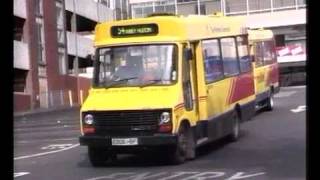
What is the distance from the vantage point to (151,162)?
1502cm

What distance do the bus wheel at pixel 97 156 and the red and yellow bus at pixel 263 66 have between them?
36.6 feet

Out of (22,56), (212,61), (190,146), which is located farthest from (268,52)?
(22,56)

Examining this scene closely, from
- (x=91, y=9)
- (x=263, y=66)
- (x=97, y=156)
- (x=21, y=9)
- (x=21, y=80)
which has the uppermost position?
(x=91, y=9)

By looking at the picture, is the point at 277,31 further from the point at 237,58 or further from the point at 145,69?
the point at 145,69

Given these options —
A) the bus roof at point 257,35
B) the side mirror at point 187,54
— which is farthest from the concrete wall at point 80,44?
the side mirror at point 187,54

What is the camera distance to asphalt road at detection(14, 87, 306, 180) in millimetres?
12812

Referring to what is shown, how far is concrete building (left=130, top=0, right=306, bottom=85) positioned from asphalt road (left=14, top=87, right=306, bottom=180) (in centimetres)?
3989

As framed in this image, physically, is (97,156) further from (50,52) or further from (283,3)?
(283,3)

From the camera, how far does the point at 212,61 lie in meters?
16.3

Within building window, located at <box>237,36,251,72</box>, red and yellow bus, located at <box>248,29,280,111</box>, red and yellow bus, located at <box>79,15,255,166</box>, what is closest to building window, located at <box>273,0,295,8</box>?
red and yellow bus, located at <box>248,29,280,111</box>

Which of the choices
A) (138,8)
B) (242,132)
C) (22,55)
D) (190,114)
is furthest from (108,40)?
(138,8)

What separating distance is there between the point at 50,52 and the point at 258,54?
30.2 m

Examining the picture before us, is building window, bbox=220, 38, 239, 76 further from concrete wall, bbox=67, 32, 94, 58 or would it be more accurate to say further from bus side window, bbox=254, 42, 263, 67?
concrete wall, bbox=67, 32, 94, 58

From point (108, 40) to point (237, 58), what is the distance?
4.62 meters
